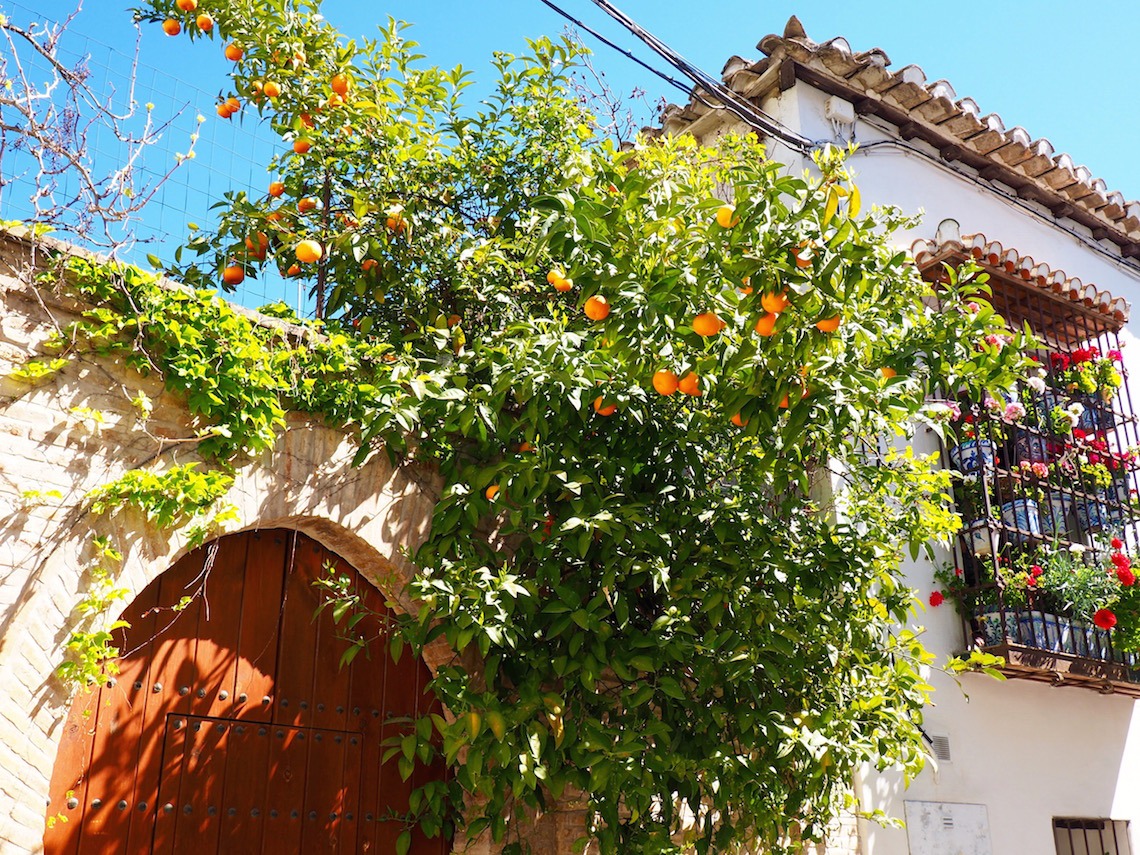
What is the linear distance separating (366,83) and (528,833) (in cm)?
321

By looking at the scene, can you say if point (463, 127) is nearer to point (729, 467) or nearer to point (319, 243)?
point (319, 243)

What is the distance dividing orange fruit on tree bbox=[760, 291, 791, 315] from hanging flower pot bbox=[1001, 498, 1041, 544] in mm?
3605

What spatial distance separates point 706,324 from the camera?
3377 millimetres

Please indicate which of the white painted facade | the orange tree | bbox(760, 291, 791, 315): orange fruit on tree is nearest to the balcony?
the white painted facade

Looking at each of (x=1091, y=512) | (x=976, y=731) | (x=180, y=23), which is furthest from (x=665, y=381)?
(x=1091, y=512)

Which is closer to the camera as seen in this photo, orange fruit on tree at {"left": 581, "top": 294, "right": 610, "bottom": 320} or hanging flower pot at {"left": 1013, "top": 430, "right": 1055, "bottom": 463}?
orange fruit on tree at {"left": 581, "top": 294, "right": 610, "bottom": 320}

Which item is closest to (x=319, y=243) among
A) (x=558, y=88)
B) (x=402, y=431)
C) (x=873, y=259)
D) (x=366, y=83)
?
(x=366, y=83)

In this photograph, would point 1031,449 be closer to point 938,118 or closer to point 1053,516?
point 1053,516

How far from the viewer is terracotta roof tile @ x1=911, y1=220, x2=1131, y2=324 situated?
633cm

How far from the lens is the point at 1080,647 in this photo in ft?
20.5

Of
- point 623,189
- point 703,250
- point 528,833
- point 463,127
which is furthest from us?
point 463,127

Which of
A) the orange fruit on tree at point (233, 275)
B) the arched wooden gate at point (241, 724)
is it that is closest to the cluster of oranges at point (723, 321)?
the arched wooden gate at point (241, 724)

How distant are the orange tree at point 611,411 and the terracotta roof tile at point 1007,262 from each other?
213 cm

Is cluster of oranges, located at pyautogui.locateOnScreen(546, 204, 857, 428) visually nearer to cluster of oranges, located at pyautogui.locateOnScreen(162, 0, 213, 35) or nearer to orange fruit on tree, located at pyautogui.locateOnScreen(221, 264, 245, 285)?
orange fruit on tree, located at pyautogui.locateOnScreen(221, 264, 245, 285)
